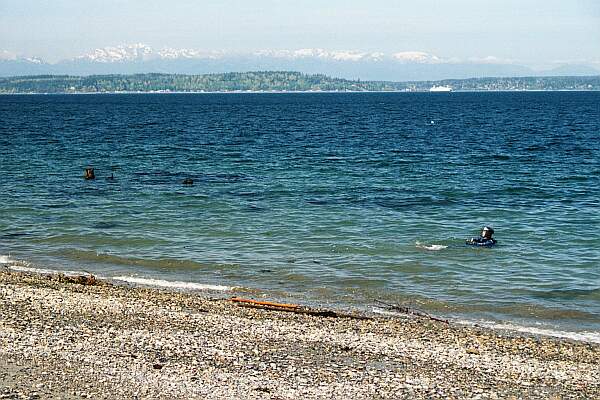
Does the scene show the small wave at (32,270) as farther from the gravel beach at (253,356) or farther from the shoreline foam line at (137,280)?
the gravel beach at (253,356)

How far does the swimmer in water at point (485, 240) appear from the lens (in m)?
25.5

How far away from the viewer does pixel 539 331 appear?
55.6ft

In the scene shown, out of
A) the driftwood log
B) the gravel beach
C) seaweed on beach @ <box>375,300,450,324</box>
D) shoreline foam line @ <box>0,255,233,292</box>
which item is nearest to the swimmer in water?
seaweed on beach @ <box>375,300,450,324</box>

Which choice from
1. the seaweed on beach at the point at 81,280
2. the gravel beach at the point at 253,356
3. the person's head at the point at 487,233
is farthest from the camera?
the person's head at the point at 487,233

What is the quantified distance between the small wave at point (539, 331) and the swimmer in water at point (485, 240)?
26.7 ft

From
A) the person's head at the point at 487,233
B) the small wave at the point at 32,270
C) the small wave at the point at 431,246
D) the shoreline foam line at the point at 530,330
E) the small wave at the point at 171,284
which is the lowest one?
the small wave at the point at 32,270

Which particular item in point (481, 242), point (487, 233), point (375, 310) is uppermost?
point (487, 233)

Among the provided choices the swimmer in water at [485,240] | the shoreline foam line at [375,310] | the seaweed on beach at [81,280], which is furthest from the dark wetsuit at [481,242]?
the seaweed on beach at [81,280]

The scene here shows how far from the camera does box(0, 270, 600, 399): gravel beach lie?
487 inches

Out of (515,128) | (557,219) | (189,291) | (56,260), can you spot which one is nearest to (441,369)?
(189,291)

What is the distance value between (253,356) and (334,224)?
1567 cm

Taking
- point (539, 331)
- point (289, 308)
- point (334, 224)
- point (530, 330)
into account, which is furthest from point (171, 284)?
point (539, 331)

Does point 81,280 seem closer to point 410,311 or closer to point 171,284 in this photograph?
point 171,284

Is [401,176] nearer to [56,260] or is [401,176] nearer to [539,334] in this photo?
[56,260]
